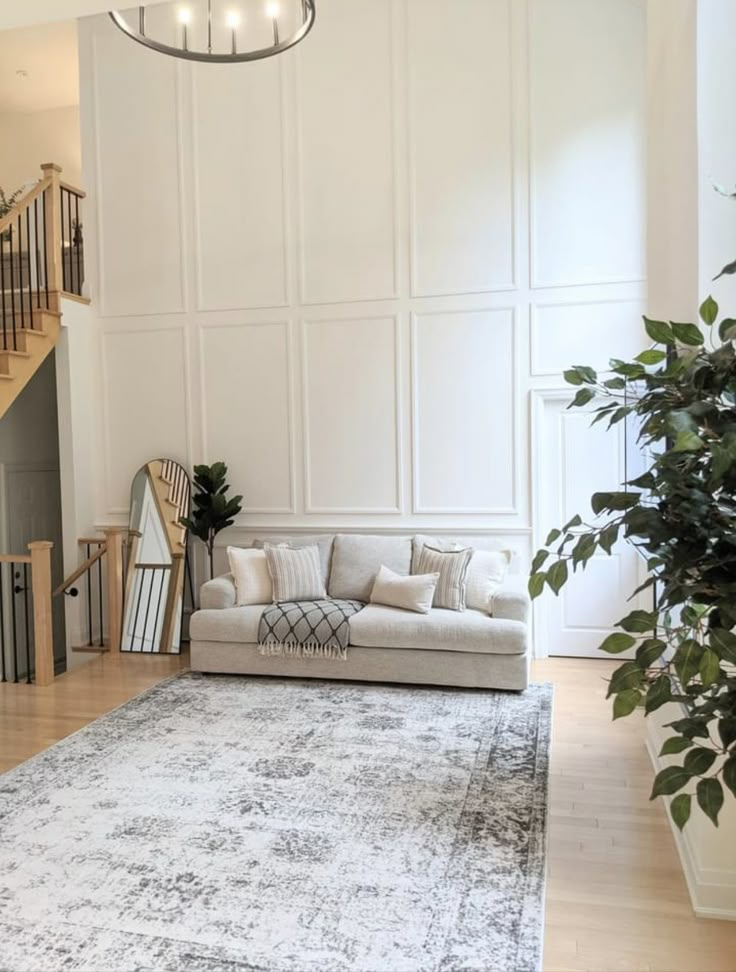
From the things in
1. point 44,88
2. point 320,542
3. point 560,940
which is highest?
point 44,88

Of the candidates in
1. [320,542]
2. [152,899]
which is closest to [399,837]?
[152,899]

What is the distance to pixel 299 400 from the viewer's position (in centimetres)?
575

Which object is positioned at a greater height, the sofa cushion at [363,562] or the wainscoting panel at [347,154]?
the wainscoting panel at [347,154]

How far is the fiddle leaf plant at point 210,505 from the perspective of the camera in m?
5.56

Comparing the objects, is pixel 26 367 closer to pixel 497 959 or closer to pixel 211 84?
pixel 211 84

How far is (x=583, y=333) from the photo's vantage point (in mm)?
5188

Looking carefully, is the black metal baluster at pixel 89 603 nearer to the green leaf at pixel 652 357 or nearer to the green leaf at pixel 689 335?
the green leaf at pixel 652 357

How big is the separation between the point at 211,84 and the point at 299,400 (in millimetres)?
2586

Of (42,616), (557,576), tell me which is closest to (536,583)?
(557,576)

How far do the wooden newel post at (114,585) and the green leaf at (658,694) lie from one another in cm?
491

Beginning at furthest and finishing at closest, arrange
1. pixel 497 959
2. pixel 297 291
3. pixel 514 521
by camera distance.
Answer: pixel 297 291 < pixel 514 521 < pixel 497 959

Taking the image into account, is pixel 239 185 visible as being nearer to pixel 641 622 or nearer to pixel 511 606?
pixel 511 606

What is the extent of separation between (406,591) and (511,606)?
0.69 m

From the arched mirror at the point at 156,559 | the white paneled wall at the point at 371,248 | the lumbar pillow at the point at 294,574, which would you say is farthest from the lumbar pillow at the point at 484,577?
the arched mirror at the point at 156,559
